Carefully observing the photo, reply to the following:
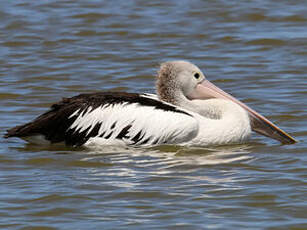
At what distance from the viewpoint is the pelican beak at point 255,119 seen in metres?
8.51

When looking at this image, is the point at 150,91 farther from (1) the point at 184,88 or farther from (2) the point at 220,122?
(2) the point at 220,122

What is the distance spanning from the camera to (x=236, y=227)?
6004 mm

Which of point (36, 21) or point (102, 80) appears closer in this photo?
point (102, 80)

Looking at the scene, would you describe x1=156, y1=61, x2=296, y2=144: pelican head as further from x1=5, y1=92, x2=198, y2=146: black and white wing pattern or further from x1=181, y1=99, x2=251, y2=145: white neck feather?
x1=5, y1=92, x2=198, y2=146: black and white wing pattern

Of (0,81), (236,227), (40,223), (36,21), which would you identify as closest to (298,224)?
(236,227)

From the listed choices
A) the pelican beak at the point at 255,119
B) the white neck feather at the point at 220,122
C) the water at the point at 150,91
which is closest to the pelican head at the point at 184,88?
the pelican beak at the point at 255,119

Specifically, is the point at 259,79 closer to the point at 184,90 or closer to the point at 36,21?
the point at 184,90

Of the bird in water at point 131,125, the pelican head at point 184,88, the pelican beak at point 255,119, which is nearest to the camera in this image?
the bird in water at point 131,125

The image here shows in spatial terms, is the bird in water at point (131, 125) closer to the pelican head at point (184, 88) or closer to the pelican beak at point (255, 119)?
the pelican beak at point (255, 119)

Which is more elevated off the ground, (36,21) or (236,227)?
(36,21)

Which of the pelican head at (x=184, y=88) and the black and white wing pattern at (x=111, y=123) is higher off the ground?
the pelican head at (x=184, y=88)

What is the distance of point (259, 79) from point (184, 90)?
8.12 ft

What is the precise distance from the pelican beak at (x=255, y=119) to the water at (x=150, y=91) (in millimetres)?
102

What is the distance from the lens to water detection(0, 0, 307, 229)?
21.0 feet
